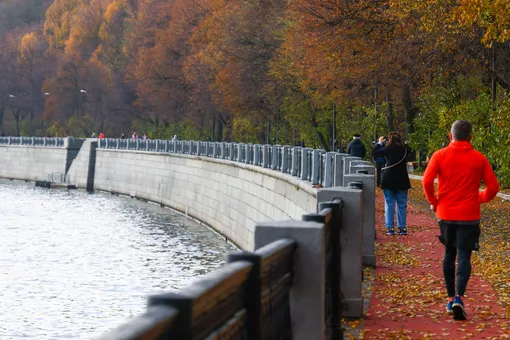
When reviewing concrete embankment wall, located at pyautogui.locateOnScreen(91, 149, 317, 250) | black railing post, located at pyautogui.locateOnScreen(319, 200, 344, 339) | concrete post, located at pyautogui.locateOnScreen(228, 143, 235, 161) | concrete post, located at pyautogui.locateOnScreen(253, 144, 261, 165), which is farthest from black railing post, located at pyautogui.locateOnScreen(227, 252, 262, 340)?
concrete post, located at pyautogui.locateOnScreen(228, 143, 235, 161)

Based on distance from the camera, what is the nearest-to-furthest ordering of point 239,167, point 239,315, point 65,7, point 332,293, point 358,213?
point 239,315
point 332,293
point 358,213
point 239,167
point 65,7

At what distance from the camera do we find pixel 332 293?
9.42 m

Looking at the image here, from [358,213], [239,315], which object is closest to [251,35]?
[358,213]

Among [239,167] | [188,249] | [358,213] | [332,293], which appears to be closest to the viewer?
[332,293]

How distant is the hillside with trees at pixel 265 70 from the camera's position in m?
30.2

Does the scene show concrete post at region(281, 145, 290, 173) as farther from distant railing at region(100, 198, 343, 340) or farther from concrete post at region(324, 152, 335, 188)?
distant railing at region(100, 198, 343, 340)

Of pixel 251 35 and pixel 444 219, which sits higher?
pixel 251 35

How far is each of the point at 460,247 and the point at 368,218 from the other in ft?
16.8

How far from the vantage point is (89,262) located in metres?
33.8

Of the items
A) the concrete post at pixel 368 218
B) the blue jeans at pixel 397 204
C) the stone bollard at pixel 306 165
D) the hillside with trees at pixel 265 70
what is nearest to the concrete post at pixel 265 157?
the hillside with trees at pixel 265 70

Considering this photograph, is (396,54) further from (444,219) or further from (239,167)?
(444,219)

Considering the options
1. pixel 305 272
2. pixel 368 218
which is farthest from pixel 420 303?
pixel 305 272

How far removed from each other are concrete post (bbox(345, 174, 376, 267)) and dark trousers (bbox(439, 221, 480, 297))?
466 centimetres

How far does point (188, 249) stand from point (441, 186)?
25.3 m
